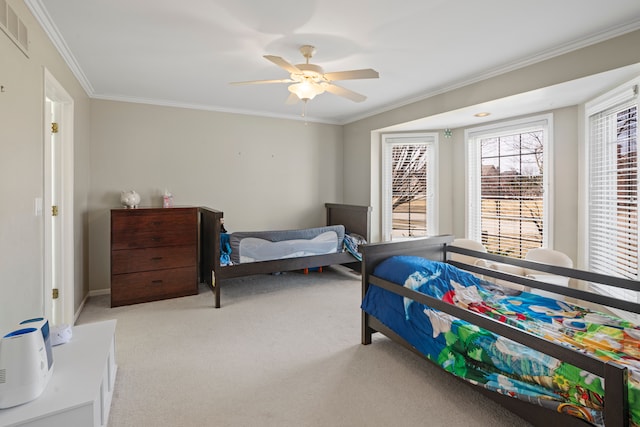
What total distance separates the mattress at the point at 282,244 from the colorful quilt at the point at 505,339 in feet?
5.22

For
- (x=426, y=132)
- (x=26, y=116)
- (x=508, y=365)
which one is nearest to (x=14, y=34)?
(x=26, y=116)

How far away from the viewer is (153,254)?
3717 millimetres

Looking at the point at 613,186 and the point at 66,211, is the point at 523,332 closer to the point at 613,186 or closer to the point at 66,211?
the point at 613,186

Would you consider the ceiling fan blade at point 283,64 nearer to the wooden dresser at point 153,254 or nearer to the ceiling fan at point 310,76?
the ceiling fan at point 310,76

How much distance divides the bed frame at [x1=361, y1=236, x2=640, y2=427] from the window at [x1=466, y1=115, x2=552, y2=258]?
149cm

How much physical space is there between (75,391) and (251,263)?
240 cm

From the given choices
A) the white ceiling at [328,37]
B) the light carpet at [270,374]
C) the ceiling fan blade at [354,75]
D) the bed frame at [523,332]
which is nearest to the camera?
the bed frame at [523,332]

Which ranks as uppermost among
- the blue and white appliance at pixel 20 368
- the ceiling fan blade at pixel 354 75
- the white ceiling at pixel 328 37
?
the white ceiling at pixel 328 37

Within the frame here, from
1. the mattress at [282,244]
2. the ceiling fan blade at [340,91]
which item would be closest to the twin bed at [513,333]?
the ceiling fan blade at [340,91]

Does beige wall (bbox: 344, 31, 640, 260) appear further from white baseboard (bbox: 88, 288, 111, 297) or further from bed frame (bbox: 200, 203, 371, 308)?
white baseboard (bbox: 88, 288, 111, 297)

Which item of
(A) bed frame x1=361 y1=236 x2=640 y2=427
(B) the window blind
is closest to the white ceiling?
(B) the window blind

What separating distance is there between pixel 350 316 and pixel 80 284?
113 inches

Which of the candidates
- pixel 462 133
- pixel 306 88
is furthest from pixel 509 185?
pixel 306 88

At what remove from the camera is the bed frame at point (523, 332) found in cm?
121
